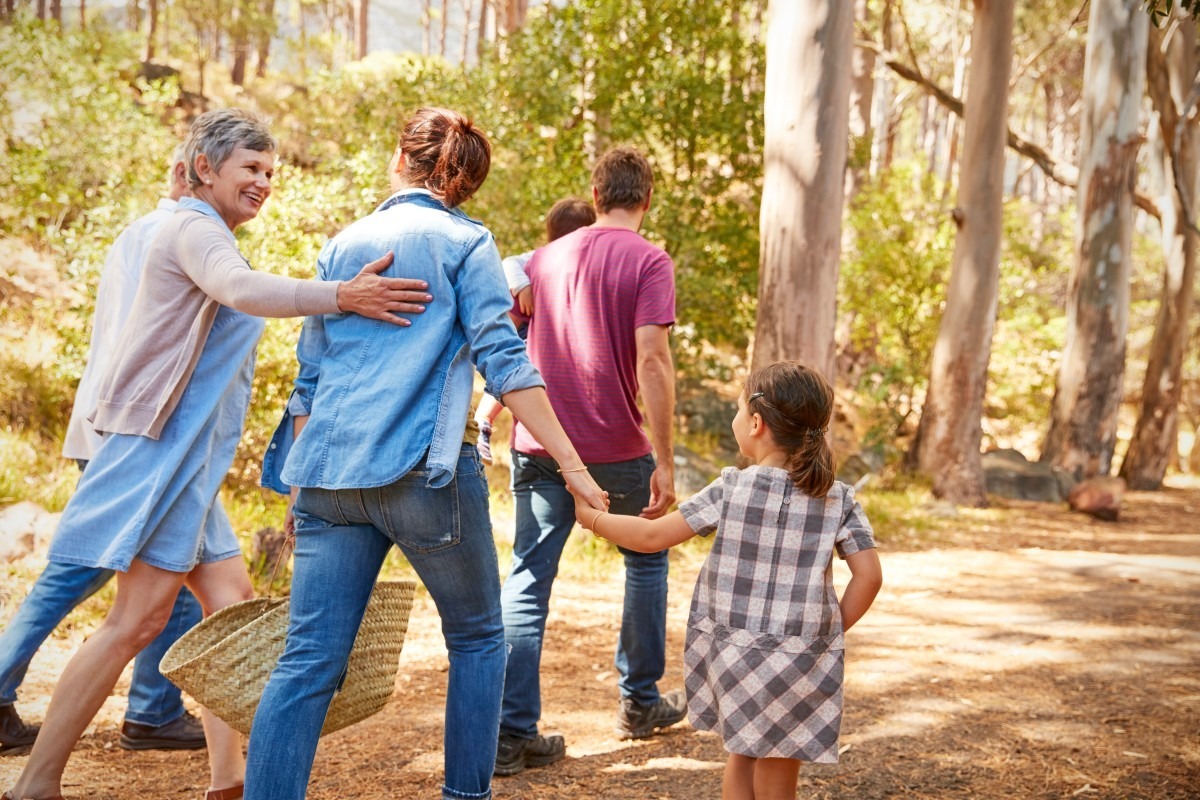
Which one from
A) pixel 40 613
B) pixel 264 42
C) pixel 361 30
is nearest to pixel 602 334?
pixel 40 613

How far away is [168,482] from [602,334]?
1431mm

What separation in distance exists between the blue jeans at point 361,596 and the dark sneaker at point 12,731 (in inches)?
64.1

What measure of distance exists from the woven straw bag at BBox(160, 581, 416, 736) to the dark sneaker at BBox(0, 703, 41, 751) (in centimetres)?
131

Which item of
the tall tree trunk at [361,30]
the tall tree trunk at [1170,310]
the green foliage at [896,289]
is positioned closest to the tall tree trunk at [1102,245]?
the tall tree trunk at [1170,310]

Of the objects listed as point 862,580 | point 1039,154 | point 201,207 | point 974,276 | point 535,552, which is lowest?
point 535,552

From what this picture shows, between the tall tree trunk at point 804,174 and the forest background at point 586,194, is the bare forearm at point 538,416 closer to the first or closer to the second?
the forest background at point 586,194

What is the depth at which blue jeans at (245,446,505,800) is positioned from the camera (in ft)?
7.87

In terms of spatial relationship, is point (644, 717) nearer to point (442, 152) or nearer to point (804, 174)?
point (442, 152)

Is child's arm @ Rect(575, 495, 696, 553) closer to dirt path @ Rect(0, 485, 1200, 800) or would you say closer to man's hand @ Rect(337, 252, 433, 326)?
man's hand @ Rect(337, 252, 433, 326)

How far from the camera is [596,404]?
139 inches

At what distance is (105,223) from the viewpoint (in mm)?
7781

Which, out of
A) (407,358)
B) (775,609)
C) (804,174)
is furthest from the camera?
(804,174)

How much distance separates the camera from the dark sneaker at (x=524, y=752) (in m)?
3.44

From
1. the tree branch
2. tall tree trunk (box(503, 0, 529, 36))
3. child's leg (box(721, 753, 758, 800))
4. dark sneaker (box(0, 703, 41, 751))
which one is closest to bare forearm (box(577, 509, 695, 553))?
child's leg (box(721, 753, 758, 800))
